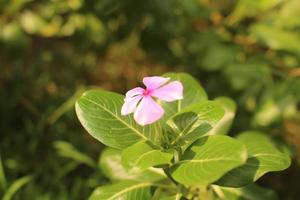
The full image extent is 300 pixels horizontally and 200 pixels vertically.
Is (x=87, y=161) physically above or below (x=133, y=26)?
below

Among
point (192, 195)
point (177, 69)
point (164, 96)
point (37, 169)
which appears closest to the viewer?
point (164, 96)

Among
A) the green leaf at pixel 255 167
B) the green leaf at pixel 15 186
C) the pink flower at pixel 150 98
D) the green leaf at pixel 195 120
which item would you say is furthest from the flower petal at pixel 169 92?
the green leaf at pixel 15 186

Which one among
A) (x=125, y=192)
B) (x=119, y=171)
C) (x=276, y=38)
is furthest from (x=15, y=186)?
(x=276, y=38)

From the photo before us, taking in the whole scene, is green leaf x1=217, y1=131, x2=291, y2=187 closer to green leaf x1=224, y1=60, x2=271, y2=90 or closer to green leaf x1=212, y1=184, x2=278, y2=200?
green leaf x1=212, y1=184, x2=278, y2=200

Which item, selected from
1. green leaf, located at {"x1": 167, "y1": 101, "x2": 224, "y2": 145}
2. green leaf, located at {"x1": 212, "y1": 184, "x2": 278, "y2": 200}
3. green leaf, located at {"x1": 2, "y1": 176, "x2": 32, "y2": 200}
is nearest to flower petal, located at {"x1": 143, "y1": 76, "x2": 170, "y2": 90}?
green leaf, located at {"x1": 167, "y1": 101, "x2": 224, "y2": 145}

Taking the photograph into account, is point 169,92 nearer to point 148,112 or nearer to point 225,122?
point 148,112

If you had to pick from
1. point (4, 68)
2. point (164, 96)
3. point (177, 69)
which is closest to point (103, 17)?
point (177, 69)

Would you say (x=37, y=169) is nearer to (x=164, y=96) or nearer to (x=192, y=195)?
(x=192, y=195)

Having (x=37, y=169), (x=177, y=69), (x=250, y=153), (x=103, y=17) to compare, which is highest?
(x=103, y=17)
